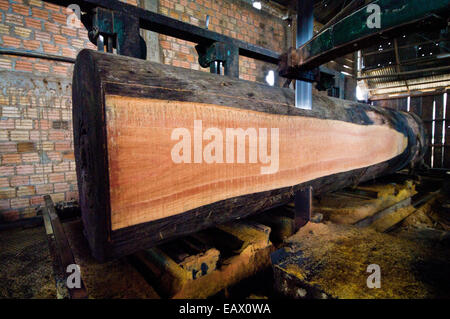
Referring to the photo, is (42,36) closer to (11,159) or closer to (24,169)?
(11,159)

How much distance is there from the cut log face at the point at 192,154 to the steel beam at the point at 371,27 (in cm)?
44

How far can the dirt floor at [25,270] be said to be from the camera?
1.32 meters

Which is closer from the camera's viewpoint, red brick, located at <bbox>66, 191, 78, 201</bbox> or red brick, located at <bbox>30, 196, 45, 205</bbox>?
red brick, located at <bbox>30, 196, 45, 205</bbox>

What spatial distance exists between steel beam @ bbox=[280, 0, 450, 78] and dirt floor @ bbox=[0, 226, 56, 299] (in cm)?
216

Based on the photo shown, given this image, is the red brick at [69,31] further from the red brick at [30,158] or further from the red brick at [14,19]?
the red brick at [30,158]

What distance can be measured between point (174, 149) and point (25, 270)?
171cm

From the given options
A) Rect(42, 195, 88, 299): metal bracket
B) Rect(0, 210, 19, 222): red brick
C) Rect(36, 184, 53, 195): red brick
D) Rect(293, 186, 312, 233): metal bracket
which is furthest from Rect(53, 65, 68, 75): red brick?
Rect(293, 186, 312, 233): metal bracket

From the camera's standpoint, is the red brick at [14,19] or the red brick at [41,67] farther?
the red brick at [41,67]

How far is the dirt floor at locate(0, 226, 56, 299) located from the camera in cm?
132

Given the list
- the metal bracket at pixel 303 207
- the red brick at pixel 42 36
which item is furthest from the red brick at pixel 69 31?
the metal bracket at pixel 303 207

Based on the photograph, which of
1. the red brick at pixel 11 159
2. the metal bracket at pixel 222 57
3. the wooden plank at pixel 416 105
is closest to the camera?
the metal bracket at pixel 222 57

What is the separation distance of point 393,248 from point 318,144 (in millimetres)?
818

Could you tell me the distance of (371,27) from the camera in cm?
103

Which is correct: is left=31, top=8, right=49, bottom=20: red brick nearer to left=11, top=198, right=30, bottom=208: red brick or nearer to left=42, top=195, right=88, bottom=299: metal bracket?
left=11, top=198, right=30, bottom=208: red brick
